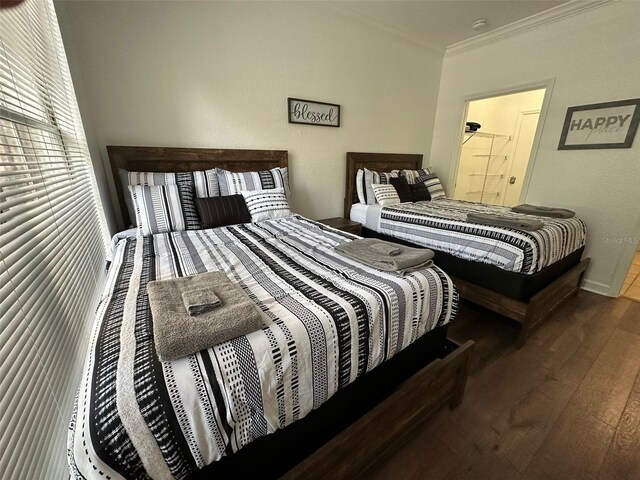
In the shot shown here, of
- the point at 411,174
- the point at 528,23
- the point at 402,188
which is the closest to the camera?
the point at 528,23

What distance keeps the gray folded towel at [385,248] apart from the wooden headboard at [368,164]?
189cm

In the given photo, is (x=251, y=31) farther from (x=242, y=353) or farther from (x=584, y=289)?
(x=584, y=289)

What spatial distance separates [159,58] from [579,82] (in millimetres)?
3671

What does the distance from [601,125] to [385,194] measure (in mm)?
1958

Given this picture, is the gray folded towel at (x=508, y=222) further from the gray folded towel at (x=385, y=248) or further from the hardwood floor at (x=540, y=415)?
the gray folded towel at (x=385, y=248)

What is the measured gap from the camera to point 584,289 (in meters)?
2.66

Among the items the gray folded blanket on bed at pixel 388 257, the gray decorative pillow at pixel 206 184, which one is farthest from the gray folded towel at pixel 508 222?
the gray decorative pillow at pixel 206 184

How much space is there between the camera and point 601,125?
2402 mm

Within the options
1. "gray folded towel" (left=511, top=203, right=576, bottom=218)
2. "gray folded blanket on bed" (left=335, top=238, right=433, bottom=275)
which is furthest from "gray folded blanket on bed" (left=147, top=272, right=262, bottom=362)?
"gray folded towel" (left=511, top=203, right=576, bottom=218)

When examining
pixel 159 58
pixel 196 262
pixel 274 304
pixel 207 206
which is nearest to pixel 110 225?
pixel 207 206

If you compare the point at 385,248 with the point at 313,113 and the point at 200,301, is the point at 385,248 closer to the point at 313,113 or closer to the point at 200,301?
the point at 200,301

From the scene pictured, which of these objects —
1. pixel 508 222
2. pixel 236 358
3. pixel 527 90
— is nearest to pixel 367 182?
pixel 508 222

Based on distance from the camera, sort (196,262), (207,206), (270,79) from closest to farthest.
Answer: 1. (196,262)
2. (207,206)
3. (270,79)

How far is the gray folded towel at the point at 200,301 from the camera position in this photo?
0.82m
